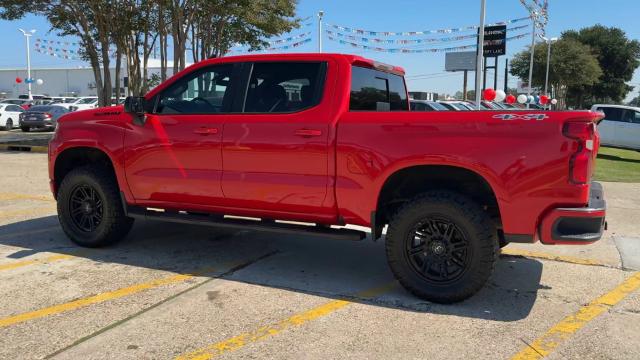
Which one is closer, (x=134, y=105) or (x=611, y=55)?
(x=134, y=105)

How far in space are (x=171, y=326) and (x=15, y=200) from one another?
599cm

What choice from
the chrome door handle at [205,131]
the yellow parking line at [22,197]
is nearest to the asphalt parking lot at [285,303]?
the chrome door handle at [205,131]

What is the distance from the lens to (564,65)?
54500 mm

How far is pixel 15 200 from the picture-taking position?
28.0 feet

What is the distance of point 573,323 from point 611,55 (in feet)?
232

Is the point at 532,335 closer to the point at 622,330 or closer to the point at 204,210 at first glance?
the point at 622,330

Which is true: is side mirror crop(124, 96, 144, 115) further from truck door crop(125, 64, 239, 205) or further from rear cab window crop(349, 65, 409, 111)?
rear cab window crop(349, 65, 409, 111)

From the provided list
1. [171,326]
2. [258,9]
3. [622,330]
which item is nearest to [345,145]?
[171,326]

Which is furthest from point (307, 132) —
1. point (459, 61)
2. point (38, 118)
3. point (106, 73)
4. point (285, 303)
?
point (459, 61)

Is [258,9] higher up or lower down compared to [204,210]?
higher up

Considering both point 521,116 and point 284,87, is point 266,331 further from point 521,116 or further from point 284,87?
point 521,116

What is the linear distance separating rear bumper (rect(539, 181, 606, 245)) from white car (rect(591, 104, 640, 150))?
16648 mm

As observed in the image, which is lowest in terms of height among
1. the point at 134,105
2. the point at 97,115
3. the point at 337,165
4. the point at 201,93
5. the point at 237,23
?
the point at 337,165

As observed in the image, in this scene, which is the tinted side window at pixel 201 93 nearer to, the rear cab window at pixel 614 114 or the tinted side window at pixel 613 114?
the rear cab window at pixel 614 114
